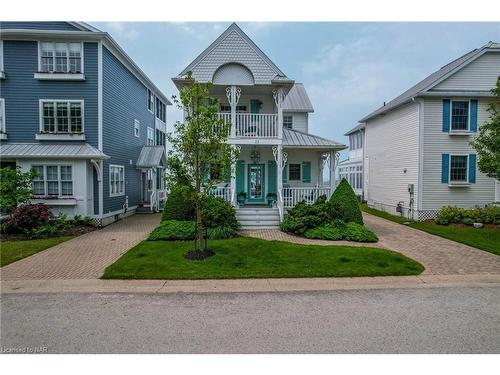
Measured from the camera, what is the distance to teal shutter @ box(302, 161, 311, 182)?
17.2 meters

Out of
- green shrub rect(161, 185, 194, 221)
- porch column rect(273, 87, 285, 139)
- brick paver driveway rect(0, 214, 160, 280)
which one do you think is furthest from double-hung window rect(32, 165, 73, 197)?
porch column rect(273, 87, 285, 139)

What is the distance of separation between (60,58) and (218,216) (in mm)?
11127

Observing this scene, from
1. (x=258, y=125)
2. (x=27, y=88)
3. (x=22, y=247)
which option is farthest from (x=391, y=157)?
(x=27, y=88)

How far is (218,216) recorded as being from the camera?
12.8m

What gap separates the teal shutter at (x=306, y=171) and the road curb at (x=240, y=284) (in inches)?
387

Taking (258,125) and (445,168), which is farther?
(445,168)

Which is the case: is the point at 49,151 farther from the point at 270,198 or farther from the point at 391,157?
the point at 391,157

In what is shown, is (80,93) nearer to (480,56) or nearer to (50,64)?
(50,64)

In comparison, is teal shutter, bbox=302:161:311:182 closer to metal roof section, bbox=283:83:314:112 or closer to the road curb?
metal roof section, bbox=283:83:314:112

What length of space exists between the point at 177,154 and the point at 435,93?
49.2ft

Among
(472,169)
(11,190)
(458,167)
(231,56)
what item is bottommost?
(11,190)

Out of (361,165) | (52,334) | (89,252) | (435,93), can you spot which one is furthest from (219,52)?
(361,165)

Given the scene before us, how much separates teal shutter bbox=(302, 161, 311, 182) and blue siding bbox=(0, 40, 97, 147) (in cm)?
1151

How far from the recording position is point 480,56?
1695 cm
